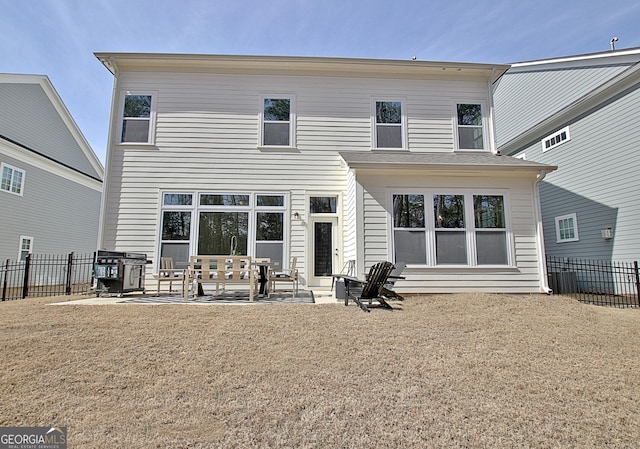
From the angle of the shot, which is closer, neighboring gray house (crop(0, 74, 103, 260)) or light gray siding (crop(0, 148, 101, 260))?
light gray siding (crop(0, 148, 101, 260))

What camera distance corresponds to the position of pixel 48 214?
13.4 meters

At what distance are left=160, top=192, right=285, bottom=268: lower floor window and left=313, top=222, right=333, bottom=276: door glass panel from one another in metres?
0.91

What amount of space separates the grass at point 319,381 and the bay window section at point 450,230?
2736 millimetres

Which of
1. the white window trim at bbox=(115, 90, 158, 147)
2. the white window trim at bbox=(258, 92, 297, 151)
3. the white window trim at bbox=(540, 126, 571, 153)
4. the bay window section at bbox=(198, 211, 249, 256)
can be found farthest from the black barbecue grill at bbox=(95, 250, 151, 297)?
the white window trim at bbox=(540, 126, 571, 153)

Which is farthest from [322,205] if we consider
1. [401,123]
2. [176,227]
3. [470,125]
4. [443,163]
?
[470,125]

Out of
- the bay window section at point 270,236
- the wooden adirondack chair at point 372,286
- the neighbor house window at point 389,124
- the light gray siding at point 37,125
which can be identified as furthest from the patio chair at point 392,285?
the light gray siding at point 37,125

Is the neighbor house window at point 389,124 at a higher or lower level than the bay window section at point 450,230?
higher

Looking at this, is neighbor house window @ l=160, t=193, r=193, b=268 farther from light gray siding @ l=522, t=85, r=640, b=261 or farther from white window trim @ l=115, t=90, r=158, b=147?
light gray siding @ l=522, t=85, r=640, b=261

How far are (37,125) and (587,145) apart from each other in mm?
20259

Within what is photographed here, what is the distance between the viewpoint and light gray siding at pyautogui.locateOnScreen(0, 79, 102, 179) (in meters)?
12.5

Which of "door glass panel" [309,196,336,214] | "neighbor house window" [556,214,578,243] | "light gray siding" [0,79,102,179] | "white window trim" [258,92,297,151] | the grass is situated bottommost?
the grass

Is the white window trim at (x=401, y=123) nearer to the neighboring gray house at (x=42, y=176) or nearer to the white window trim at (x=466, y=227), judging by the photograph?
the white window trim at (x=466, y=227)

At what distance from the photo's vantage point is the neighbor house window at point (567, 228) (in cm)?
1103

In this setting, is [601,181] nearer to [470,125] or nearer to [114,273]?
[470,125]
